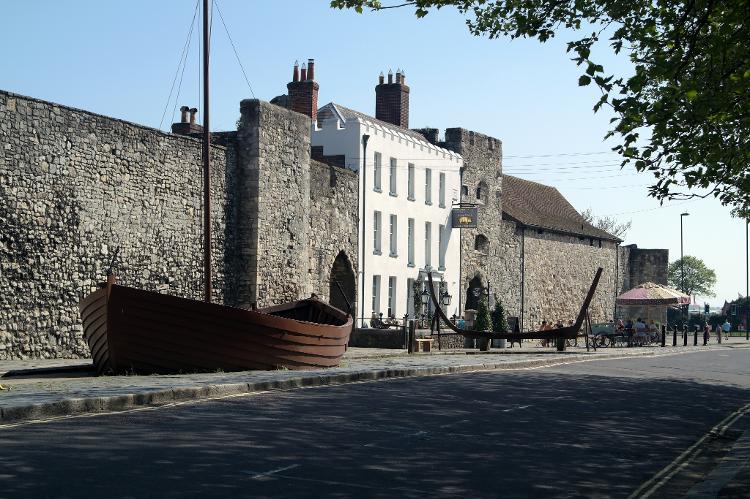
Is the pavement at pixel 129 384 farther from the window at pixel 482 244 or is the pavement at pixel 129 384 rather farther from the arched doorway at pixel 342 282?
the window at pixel 482 244

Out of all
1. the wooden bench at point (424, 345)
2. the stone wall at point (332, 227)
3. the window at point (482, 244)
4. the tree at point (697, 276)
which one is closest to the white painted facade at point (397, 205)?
the stone wall at point (332, 227)

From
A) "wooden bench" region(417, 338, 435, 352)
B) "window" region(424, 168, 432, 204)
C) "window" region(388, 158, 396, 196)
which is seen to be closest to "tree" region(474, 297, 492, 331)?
"wooden bench" region(417, 338, 435, 352)

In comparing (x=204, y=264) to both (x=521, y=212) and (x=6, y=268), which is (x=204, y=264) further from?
(x=521, y=212)

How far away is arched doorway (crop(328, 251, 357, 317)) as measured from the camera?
4112cm

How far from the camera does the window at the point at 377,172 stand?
143ft

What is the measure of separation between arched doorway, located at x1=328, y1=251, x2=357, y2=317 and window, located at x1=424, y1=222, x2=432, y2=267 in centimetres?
755

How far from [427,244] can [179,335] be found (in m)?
29.6

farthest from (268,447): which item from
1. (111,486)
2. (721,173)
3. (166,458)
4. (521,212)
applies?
(521,212)

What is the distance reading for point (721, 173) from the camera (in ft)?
51.3

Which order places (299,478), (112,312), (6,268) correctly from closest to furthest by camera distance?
(299,478)
(112,312)
(6,268)

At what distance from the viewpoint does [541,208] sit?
211 feet

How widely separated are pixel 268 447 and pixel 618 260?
62.3 m

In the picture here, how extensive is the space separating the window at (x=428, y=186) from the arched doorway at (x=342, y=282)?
8.36m

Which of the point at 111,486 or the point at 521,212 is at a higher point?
the point at 521,212
